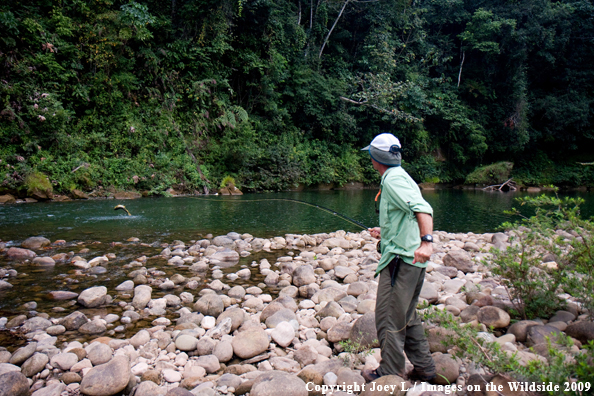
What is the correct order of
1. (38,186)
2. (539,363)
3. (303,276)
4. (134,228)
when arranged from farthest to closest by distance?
(38,186) → (134,228) → (303,276) → (539,363)

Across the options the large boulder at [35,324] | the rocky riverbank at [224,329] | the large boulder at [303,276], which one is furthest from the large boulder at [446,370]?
the large boulder at [35,324]

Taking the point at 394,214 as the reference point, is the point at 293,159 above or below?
below

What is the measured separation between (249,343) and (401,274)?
1.39 meters

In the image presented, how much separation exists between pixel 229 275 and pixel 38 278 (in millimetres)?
2289

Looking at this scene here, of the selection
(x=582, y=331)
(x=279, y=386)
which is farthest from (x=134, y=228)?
(x=582, y=331)

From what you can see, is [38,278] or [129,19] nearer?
[38,278]

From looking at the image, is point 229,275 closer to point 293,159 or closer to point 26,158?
point 26,158

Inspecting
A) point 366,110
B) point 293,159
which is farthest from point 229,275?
point 366,110

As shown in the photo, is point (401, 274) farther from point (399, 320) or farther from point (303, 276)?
point (303, 276)

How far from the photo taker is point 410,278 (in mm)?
2260

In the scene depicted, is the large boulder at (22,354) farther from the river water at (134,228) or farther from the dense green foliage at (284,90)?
the dense green foliage at (284,90)

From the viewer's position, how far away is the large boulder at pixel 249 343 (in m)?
2.89

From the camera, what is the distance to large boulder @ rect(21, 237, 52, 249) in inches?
231

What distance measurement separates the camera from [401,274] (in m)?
2.28
